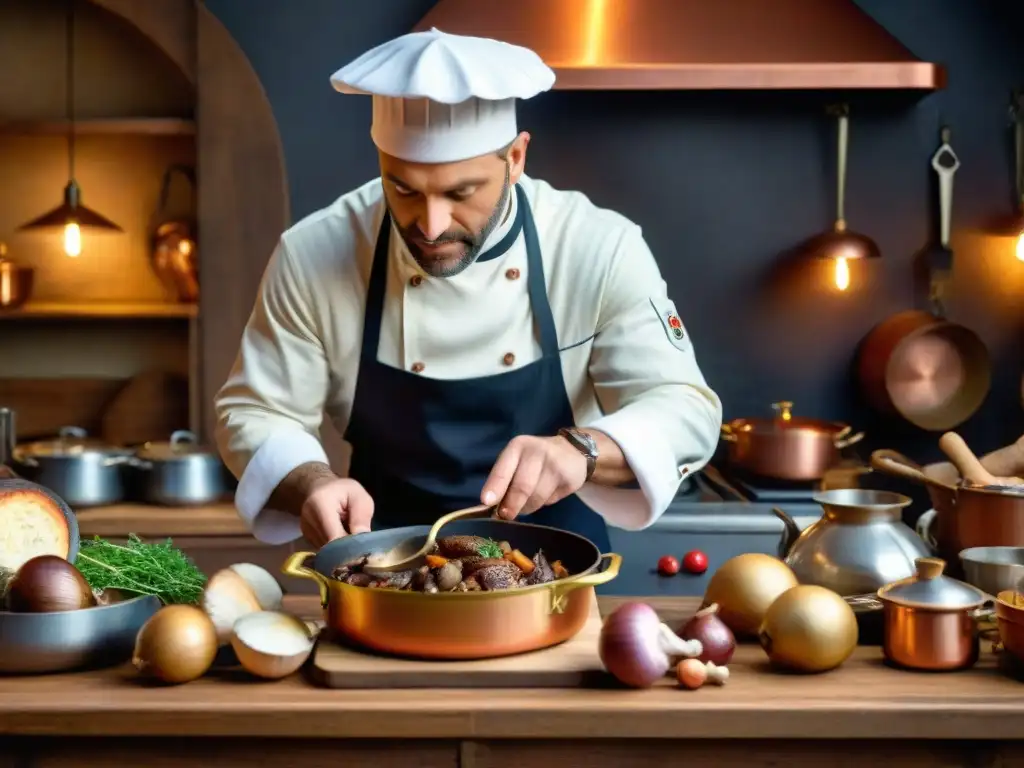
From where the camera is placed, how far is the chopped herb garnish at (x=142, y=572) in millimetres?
1655

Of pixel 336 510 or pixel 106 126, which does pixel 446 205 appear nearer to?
pixel 336 510

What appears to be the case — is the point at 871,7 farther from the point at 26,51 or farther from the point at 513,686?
the point at 513,686

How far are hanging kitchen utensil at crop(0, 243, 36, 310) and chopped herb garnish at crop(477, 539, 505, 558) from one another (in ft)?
8.08

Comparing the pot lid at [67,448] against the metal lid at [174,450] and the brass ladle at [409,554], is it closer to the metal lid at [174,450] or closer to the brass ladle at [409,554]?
the metal lid at [174,450]

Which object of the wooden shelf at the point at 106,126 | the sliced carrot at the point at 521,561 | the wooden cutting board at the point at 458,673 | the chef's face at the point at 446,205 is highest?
the wooden shelf at the point at 106,126

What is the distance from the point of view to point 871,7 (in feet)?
11.8

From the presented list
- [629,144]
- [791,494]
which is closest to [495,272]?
[791,494]

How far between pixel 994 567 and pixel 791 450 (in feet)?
4.96

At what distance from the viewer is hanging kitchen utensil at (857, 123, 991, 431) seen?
353 cm

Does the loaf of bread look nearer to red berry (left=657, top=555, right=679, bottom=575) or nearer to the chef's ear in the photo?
the chef's ear

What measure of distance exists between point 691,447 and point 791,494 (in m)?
1.25

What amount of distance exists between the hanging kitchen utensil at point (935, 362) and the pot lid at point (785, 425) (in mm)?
299

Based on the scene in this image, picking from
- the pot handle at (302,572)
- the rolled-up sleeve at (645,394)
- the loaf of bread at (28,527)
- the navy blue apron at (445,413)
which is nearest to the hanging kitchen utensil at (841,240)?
the rolled-up sleeve at (645,394)

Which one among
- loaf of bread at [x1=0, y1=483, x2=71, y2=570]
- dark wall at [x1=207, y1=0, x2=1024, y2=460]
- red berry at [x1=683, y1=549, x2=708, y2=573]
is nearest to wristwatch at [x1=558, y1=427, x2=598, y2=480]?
loaf of bread at [x1=0, y1=483, x2=71, y2=570]
